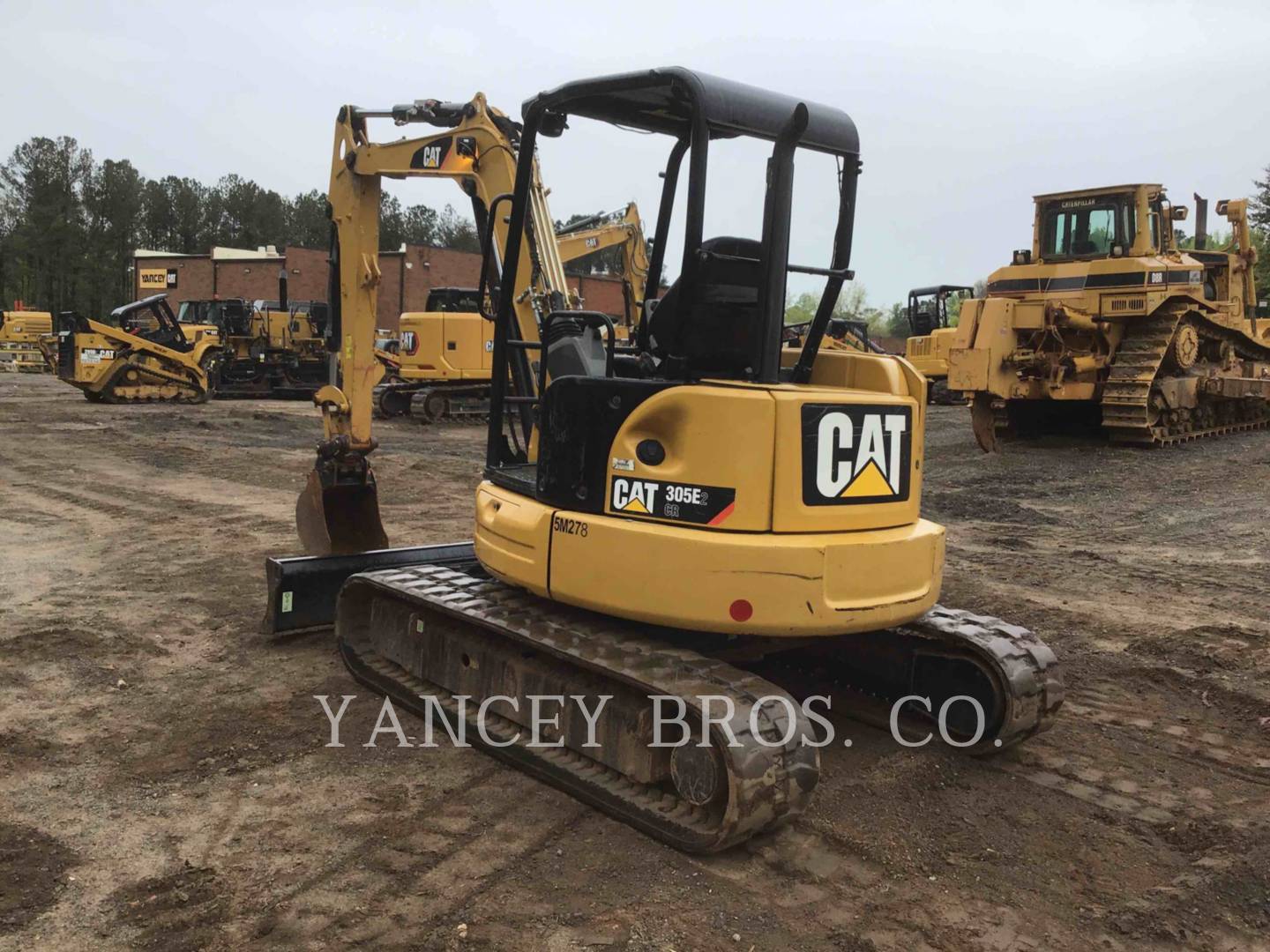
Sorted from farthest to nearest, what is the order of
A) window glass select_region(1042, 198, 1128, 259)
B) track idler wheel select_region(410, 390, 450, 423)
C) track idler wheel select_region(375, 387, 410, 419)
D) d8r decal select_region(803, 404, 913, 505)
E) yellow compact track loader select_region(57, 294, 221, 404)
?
1. yellow compact track loader select_region(57, 294, 221, 404)
2. track idler wheel select_region(375, 387, 410, 419)
3. track idler wheel select_region(410, 390, 450, 423)
4. window glass select_region(1042, 198, 1128, 259)
5. d8r decal select_region(803, 404, 913, 505)

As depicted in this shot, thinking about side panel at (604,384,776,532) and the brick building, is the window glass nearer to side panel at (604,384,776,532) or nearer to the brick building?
side panel at (604,384,776,532)

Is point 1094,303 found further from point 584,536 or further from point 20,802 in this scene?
point 20,802

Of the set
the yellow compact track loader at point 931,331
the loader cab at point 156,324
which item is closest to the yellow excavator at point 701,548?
the yellow compact track loader at point 931,331

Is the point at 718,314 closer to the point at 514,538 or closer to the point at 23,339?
the point at 514,538

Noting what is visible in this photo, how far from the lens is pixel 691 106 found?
12.8ft

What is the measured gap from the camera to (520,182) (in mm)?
4676

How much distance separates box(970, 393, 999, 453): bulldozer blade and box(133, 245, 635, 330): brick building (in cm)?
2519

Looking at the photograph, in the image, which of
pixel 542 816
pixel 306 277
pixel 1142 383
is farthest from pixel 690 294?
pixel 306 277

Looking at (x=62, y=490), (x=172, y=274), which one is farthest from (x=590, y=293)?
(x=62, y=490)

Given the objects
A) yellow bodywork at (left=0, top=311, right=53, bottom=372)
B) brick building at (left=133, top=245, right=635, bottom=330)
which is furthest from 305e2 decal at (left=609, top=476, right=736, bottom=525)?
yellow bodywork at (left=0, top=311, right=53, bottom=372)

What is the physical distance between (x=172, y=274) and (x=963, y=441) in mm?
49498

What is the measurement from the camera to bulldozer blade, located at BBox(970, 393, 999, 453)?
14797mm

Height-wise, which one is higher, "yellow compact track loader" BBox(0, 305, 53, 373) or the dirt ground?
"yellow compact track loader" BBox(0, 305, 53, 373)

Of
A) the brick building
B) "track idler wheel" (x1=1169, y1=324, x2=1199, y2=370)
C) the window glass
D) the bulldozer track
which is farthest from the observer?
the brick building
